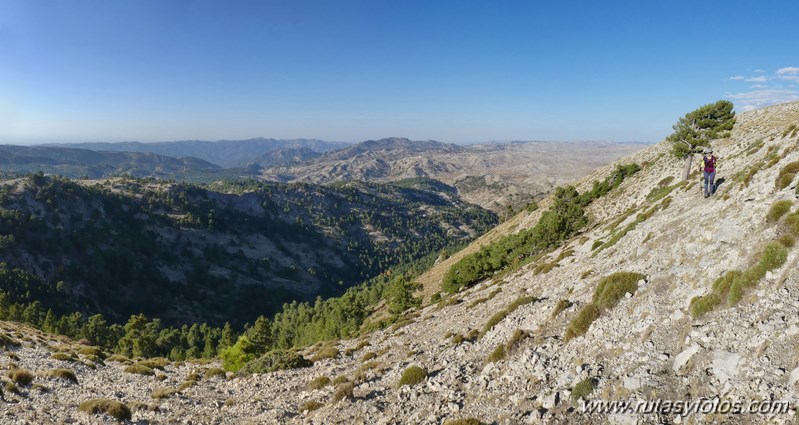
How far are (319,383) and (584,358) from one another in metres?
17.7

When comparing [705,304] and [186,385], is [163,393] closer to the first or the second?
[186,385]

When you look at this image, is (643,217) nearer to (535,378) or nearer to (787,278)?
(787,278)

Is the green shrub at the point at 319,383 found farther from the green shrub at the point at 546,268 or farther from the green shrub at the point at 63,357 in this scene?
the green shrub at the point at 546,268

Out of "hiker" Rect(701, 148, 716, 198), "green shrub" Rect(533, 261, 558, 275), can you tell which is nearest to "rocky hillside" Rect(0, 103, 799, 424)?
"hiker" Rect(701, 148, 716, 198)

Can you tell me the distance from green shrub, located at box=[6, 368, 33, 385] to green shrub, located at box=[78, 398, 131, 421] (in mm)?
6451

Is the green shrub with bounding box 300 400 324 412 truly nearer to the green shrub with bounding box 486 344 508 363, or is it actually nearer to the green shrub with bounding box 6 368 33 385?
the green shrub with bounding box 486 344 508 363

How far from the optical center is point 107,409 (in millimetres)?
22141

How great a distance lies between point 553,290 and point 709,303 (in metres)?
14.8

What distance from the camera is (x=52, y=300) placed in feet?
527

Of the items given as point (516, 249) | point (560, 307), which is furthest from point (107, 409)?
point (516, 249)

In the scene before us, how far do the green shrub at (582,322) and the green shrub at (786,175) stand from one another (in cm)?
1362

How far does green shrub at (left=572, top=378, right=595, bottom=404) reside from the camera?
51.2ft

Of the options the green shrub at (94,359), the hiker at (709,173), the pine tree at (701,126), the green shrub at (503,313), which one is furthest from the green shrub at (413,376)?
the pine tree at (701,126)

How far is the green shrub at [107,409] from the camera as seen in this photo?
2177cm
